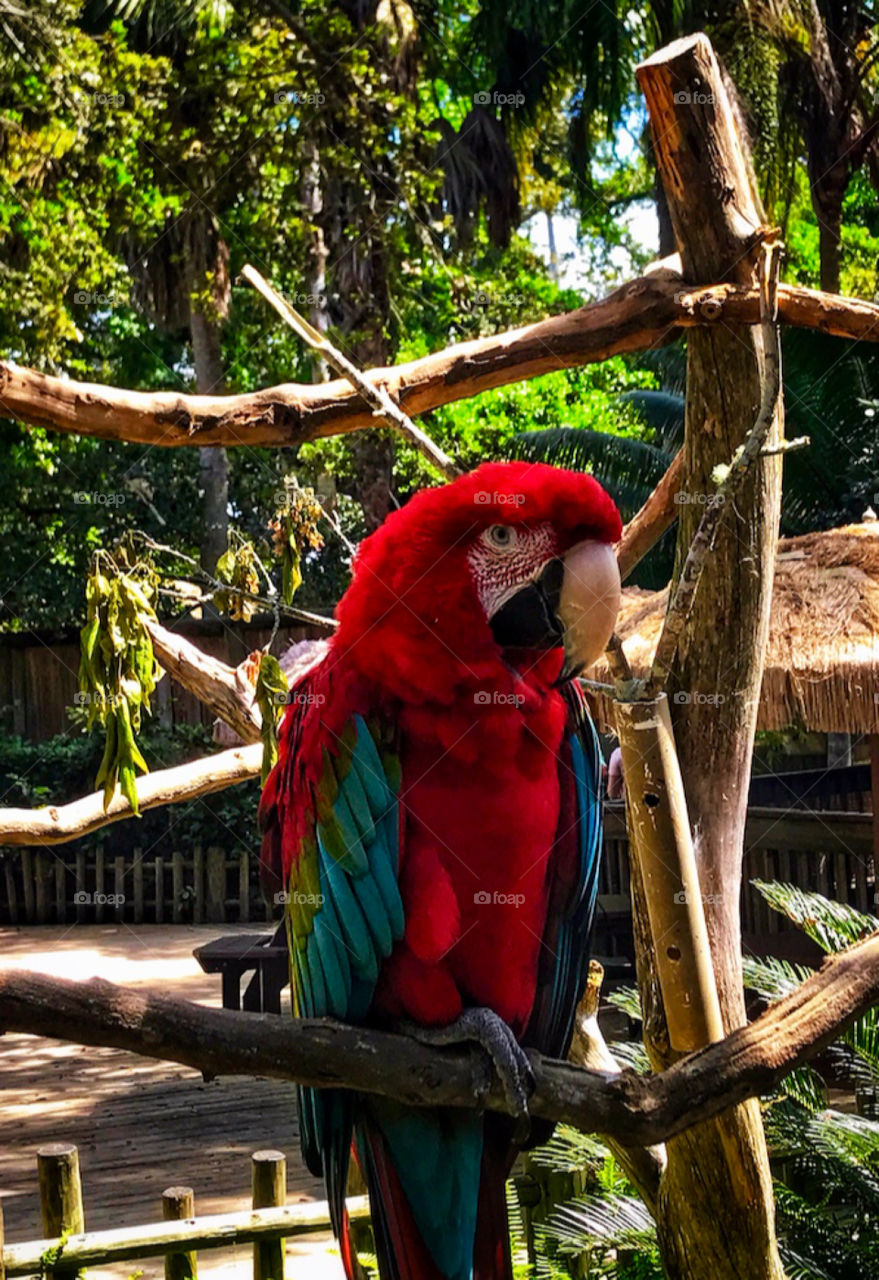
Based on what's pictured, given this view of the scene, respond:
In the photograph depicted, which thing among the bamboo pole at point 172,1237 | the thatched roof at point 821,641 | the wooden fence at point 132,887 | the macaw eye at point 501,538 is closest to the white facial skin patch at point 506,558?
the macaw eye at point 501,538

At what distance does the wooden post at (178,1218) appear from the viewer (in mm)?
2967

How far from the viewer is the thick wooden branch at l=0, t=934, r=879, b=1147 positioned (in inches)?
52.2

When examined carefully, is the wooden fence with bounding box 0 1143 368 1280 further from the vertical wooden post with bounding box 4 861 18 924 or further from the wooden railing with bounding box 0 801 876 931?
the vertical wooden post with bounding box 4 861 18 924

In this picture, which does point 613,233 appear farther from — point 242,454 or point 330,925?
point 330,925

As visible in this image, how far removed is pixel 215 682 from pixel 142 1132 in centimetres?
271

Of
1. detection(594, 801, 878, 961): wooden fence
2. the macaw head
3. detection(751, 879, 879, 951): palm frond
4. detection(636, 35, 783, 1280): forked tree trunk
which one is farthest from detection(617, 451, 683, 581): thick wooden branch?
detection(594, 801, 878, 961): wooden fence

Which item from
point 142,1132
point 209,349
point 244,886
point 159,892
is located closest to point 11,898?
point 159,892

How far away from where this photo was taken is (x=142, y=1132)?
5.51 m

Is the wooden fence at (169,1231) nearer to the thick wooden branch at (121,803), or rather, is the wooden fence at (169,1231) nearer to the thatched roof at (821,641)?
the thick wooden branch at (121,803)

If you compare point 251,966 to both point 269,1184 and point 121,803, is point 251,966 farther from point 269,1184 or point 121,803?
point 269,1184

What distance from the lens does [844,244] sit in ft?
43.1

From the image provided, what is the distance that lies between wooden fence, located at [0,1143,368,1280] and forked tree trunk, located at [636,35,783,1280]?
3.19 ft

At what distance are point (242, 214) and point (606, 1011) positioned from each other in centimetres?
556

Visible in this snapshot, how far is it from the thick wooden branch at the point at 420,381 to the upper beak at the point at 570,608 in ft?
2.55
